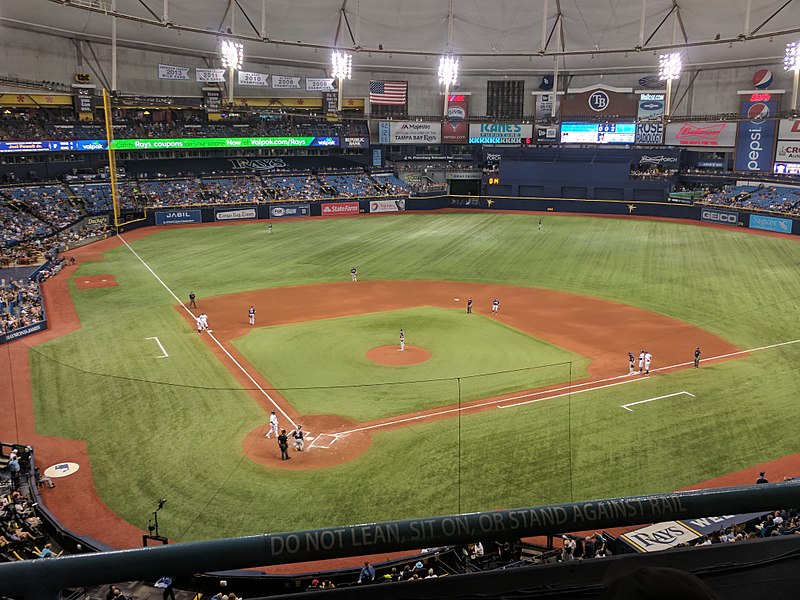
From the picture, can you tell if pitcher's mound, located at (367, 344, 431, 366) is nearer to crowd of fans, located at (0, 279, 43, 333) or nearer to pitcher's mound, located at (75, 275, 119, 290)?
crowd of fans, located at (0, 279, 43, 333)

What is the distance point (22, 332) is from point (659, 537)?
3151 centimetres

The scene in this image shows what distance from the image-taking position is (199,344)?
32750 mm

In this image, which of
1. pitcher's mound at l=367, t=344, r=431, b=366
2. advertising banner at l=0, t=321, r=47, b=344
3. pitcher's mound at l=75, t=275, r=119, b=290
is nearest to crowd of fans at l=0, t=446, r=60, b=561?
pitcher's mound at l=367, t=344, r=431, b=366

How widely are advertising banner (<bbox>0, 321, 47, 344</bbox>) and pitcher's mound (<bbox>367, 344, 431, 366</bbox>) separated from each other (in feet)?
58.3

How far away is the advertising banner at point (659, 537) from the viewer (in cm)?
1462

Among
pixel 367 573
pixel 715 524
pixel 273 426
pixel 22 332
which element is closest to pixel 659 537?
pixel 715 524

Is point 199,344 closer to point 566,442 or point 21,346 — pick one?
point 21,346

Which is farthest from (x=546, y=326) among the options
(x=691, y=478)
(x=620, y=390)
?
(x=691, y=478)

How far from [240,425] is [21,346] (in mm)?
15574

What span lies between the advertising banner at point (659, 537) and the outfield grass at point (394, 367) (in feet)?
31.2

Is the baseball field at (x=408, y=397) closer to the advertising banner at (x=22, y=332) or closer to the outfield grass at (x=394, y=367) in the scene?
the outfield grass at (x=394, y=367)

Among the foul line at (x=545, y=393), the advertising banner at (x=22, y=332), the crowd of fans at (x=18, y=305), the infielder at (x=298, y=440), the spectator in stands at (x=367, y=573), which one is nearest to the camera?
the spectator in stands at (x=367, y=573)

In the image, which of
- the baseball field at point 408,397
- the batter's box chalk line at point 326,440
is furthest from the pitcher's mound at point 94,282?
the batter's box chalk line at point 326,440

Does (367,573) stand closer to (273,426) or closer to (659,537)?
(659,537)
